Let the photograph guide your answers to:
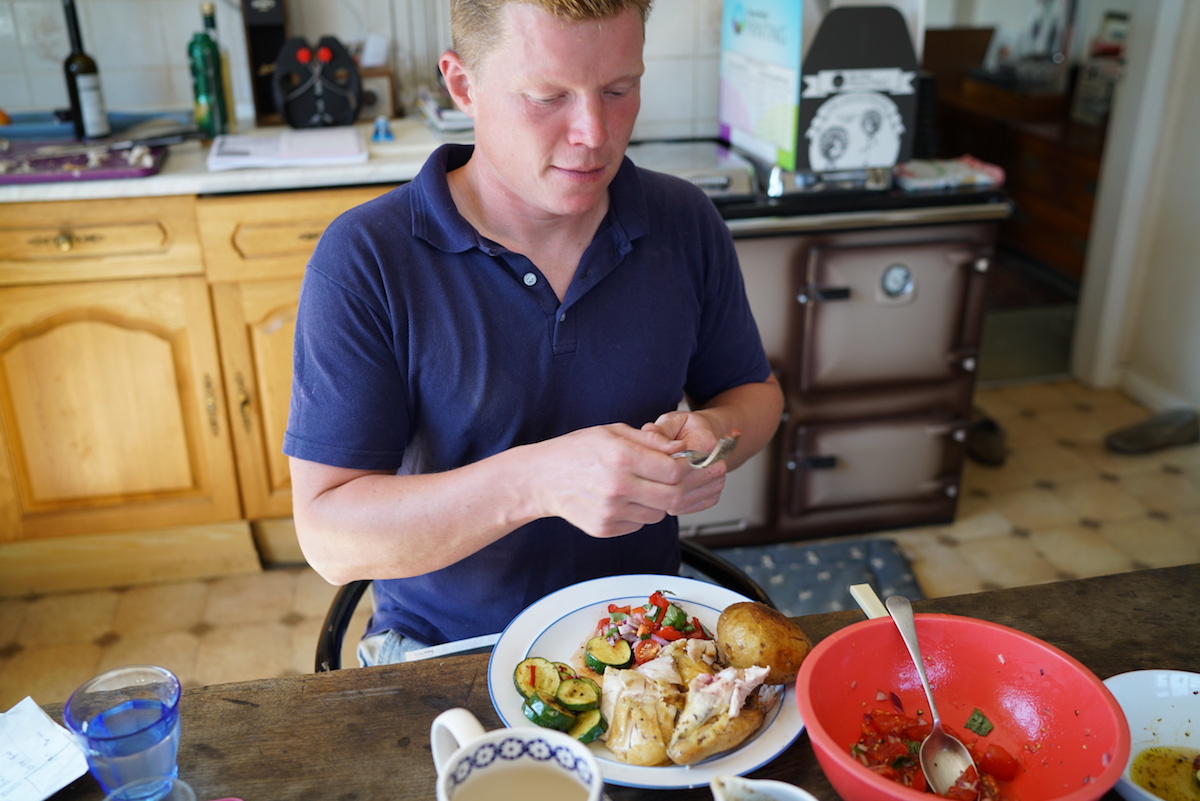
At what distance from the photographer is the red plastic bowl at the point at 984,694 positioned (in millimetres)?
752

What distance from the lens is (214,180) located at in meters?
2.16

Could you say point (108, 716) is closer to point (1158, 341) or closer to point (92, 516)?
point (92, 516)

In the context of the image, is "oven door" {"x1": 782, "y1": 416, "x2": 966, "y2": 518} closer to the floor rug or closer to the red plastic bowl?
the floor rug

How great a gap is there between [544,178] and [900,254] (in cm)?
149

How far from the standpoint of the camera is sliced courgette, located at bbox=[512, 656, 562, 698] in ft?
2.84

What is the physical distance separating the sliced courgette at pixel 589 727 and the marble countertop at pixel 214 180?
158cm

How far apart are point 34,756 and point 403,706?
→ 0.30m

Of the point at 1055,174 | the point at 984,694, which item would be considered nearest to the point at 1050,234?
the point at 1055,174

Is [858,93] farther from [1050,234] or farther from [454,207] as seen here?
[1050,234]

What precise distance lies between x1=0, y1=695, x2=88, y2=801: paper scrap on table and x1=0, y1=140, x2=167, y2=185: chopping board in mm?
1543

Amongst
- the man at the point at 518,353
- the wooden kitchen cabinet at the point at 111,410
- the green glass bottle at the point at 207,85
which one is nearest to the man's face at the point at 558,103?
the man at the point at 518,353

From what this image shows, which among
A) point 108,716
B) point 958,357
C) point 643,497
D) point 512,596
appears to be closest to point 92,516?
point 512,596

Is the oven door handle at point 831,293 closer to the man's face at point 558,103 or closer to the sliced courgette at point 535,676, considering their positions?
the man's face at point 558,103

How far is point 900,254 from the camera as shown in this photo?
92.8 inches
